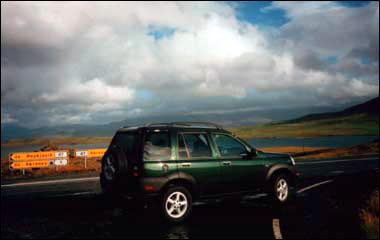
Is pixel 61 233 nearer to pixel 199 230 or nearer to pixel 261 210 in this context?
pixel 199 230

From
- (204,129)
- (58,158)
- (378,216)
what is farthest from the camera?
(58,158)

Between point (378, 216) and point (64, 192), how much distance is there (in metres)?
9.62

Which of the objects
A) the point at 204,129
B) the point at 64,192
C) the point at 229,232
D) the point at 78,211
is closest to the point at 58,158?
the point at 64,192

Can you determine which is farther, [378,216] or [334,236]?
[378,216]

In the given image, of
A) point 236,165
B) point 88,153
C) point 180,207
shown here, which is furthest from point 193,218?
point 88,153

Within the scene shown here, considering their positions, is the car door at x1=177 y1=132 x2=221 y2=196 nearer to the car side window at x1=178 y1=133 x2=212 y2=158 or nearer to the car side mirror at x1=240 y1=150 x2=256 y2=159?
the car side window at x1=178 y1=133 x2=212 y2=158

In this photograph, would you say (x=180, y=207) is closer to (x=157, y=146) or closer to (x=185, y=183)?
(x=185, y=183)

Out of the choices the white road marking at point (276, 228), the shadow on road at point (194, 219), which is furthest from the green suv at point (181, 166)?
the white road marking at point (276, 228)

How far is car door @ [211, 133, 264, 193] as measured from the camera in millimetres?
8688

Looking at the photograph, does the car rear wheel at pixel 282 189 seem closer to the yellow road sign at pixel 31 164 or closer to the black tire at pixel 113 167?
the black tire at pixel 113 167

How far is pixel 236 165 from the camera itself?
29.0 ft

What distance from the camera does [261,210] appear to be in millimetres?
9117

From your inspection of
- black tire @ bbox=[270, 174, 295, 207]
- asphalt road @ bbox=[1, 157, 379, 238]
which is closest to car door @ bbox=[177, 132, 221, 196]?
asphalt road @ bbox=[1, 157, 379, 238]

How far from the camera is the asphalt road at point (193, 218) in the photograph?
704cm
